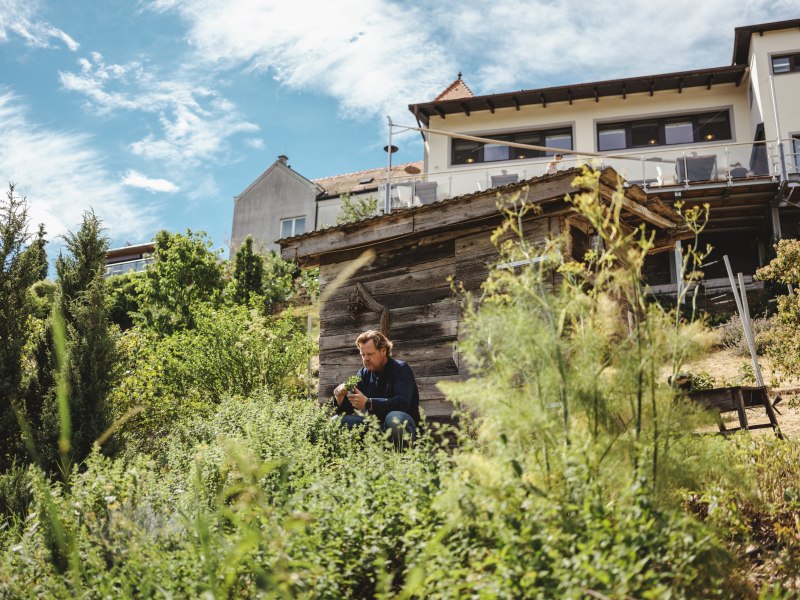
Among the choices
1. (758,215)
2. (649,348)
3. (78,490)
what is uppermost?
(758,215)

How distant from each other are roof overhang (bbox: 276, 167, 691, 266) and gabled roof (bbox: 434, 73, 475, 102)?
1608 centimetres

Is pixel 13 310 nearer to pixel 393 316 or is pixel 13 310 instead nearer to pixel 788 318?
pixel 393 316

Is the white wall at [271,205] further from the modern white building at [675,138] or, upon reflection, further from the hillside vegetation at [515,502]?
the hillside vegetation at [515,502]

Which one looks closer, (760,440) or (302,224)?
(760,440)

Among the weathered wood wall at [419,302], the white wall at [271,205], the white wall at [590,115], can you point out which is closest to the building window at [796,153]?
the white wall at [590,115]

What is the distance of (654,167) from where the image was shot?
17.7 metres

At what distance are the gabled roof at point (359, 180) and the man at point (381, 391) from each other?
2125cm

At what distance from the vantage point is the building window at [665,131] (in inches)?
843

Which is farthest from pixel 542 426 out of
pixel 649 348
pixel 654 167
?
pixel 654 167

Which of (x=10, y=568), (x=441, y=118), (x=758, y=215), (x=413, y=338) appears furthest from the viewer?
(x=441, y=118)

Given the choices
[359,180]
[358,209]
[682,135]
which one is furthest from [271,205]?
[682,135]

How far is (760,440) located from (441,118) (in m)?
18.6

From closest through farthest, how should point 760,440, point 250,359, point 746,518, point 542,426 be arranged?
point 542,426 < point 746,518 < point 760,440 < point 250,359

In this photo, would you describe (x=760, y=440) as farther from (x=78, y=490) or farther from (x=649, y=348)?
(x=78, y=490)
